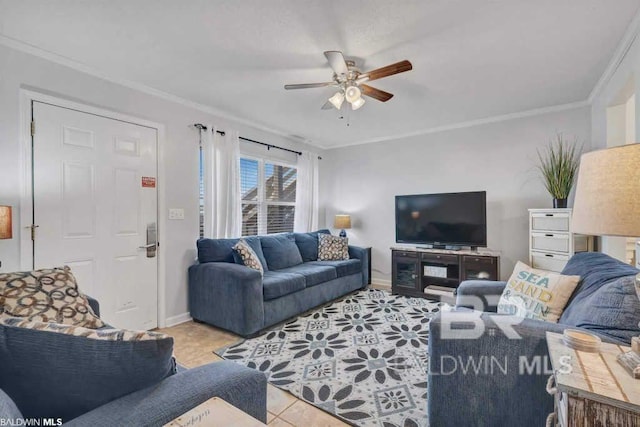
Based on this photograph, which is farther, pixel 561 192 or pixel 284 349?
pixel 561 192

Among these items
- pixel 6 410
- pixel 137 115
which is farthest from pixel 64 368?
pixel 137 115

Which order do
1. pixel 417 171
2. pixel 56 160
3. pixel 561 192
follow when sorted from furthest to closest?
pixel 417 171, pixel 561 192, pixel 56 160

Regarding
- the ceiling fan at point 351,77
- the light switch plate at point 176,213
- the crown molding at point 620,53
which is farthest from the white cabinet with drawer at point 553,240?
the light switch plate at point 176,213

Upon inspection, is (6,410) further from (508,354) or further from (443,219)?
(443,219)

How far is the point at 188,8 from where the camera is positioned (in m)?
1.80

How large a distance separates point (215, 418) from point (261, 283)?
2.15 meters

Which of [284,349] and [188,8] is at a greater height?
[188,8]

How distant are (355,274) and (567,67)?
3.20 m

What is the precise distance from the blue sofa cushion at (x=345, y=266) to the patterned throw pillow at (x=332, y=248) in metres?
0.13

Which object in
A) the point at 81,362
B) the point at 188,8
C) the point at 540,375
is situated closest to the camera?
the point at 81,362

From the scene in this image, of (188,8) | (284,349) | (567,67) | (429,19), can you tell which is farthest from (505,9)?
(284,349)

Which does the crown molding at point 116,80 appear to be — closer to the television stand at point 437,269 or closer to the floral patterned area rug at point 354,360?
the floral patterned area rug at point 354,360

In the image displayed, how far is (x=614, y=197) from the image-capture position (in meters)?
0.90

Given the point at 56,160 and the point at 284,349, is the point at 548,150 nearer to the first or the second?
the point at 284,349
